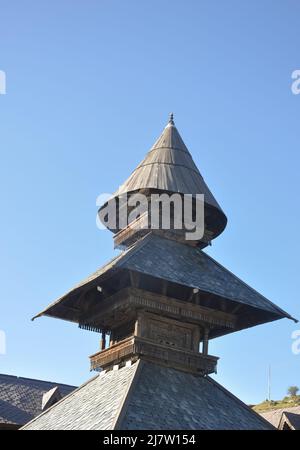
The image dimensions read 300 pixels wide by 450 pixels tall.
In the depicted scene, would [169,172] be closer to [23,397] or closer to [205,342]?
[205,342]

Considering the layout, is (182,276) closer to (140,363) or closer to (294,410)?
(140,363)

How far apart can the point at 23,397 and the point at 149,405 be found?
2015 cm

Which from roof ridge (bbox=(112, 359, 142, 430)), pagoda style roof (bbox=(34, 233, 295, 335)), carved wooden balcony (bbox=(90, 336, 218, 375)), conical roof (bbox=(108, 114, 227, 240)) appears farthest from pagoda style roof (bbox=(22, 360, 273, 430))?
conical roof (bbox=(108, 114, 227, 240))

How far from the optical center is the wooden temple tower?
60.6 ft

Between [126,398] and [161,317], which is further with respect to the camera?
[161,317]

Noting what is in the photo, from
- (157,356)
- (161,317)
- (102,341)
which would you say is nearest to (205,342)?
(161,317)

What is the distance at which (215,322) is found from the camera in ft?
70.0

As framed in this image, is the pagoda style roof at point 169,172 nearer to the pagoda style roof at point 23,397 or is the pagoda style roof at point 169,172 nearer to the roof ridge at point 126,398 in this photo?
the roof ridge at point 126,398

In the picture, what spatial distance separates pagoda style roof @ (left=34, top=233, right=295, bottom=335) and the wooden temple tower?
0.11 feet

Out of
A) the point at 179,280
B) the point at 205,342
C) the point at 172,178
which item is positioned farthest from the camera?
the point at 172,178

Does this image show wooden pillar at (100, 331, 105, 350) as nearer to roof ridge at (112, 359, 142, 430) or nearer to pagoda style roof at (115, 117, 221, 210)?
roof ridge at (112, 359, 142, 430)

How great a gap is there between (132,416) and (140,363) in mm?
2771

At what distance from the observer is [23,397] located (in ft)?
119
